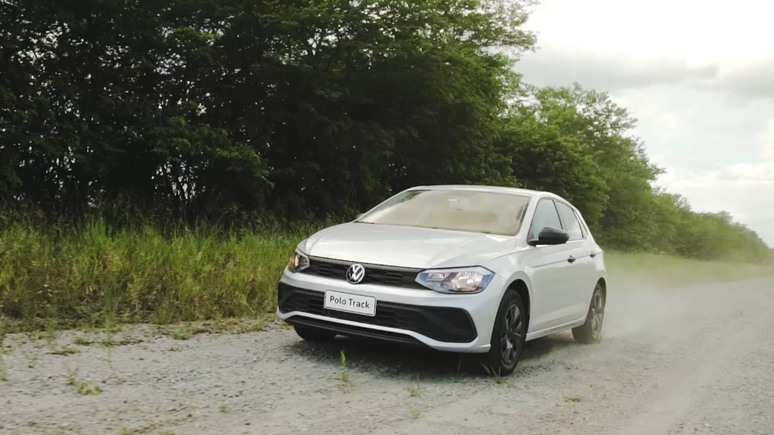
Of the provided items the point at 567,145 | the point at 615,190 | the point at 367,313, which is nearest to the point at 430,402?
the point at 367,313

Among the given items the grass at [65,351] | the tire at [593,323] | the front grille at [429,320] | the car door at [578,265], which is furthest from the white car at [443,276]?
the grass at [65,351]

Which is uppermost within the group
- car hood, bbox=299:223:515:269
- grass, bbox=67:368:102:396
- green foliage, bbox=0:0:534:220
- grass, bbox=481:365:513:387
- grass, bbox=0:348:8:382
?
green foliage, bbox=0:0:534:220

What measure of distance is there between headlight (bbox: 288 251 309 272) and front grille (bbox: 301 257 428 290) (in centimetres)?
23

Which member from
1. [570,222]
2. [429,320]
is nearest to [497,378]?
[429,320]

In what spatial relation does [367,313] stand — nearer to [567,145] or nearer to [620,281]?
[620,281]

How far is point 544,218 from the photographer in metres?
7.80

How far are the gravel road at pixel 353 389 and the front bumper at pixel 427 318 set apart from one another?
1.16 ft

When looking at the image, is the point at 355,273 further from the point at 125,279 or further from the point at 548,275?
the point at 125,279

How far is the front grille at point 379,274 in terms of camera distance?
6.09 meters

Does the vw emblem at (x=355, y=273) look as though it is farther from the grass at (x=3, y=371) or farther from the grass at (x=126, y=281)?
the grass at (x=3, y=371)

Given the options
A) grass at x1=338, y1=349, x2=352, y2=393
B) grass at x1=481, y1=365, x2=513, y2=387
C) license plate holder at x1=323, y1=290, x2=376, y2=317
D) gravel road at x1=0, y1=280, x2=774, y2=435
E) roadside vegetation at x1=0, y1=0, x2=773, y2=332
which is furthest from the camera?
roadside vegetation at x1=0, y1=0, x2=773, y2=332

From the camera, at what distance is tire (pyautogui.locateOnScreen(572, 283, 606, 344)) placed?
29.0ft

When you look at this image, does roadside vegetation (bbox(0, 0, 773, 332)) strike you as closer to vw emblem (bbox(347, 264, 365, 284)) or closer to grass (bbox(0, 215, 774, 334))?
grass (bbox(0, 215, 774, 334))

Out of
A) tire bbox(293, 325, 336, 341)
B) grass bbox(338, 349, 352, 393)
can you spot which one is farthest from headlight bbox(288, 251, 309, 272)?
grass bbox(338, 349, 352, 393)
